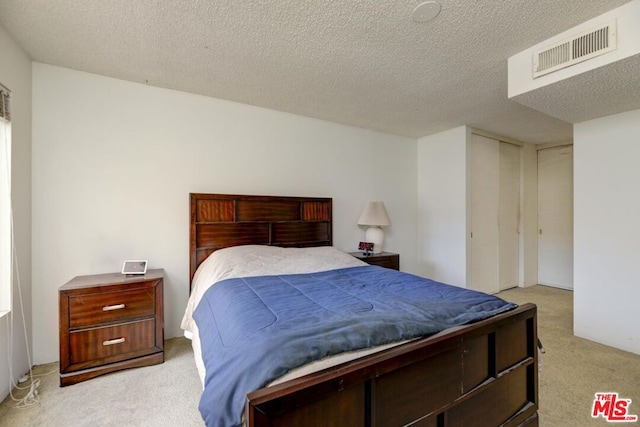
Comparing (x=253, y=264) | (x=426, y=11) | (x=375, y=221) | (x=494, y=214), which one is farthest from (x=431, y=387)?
(x=494, y=214)

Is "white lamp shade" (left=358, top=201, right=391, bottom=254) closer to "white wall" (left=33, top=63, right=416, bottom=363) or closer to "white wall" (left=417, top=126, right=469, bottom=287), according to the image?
"white wall" (left=33, top=63, right=416, bottom=363)

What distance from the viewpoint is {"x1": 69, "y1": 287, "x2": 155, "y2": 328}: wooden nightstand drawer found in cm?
204

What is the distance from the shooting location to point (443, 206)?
4.09m

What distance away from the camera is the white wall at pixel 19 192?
6.17 ft

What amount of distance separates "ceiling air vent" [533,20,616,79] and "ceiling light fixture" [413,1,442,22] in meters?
0.94

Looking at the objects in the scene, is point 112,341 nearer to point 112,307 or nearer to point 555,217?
point 112,307

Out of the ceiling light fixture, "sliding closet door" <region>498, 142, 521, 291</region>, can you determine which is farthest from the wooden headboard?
"sliding closet door" <region>498, 142, 521, 291</region>

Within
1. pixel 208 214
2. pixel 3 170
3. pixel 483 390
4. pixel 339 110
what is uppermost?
pixel 339 110

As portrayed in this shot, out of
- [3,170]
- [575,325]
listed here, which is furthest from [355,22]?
[575,325]

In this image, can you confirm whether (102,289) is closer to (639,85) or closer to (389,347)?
(389,347)

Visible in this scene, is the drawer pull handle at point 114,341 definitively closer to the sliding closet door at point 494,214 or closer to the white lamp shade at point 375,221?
the white lamp shade at point 375,221

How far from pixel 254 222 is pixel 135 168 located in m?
1.21

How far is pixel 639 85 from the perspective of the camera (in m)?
2.02

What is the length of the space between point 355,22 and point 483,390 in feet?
7.08
